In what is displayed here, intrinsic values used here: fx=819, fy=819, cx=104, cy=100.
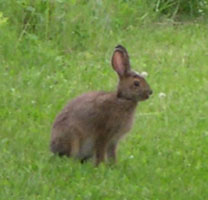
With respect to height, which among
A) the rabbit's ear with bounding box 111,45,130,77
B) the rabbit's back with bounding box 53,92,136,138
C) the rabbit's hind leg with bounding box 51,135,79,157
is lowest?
the rabbit's hind leg with bounding box 51,135,79,157

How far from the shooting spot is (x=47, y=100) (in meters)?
8.21

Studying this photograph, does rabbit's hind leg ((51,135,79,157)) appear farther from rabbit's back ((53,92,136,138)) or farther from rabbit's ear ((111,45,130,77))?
rabbit's ear ((111,45,130,77))

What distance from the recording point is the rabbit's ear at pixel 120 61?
6953 millimetres

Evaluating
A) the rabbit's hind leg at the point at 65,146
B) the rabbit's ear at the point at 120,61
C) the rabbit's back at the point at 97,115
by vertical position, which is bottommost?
the rabbit's hind leg at the point at 65,146

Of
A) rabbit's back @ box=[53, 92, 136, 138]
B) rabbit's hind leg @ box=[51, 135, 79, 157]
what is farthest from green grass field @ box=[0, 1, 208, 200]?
rabbit's back @ box=[53, 92, 136, 138]

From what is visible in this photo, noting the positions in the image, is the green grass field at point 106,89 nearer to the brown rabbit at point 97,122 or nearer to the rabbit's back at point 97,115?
the brown rabbit at point 97,122

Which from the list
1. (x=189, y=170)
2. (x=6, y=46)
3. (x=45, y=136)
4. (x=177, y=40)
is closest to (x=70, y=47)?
(x=6, y=46)

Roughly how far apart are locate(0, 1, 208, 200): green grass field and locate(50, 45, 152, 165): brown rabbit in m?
0.14

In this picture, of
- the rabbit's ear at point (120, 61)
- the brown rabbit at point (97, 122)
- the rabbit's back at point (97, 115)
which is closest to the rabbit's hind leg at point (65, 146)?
the brown rabbit at point (97, 122)

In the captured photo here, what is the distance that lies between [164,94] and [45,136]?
185 cm

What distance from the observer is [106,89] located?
8.67 m

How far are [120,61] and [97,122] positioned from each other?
59cm

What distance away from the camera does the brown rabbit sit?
22.2 feet

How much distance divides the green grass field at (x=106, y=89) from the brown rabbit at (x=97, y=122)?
0.14 m
